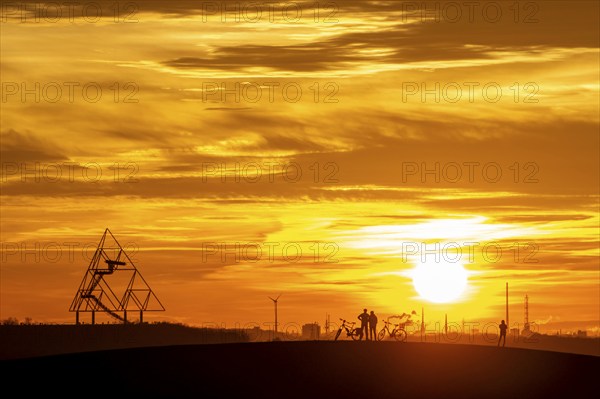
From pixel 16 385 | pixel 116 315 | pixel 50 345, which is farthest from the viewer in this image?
pixel 50 345

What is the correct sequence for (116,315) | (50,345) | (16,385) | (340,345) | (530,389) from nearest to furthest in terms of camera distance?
(16,385) < (530,389) < (340,345) < (116,315) < (50,345)

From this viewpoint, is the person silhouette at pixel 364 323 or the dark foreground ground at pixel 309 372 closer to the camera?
the dark foreground ground at pixel 309 372

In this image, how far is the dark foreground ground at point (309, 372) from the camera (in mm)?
75000

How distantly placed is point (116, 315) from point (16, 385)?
74386 mm

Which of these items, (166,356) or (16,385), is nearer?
(16,385)

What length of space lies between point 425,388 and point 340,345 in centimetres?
1043

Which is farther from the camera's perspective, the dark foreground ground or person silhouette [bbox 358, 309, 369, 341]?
person silhouette [bbox 358, 309, 369, 341]

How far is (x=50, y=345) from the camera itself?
179 m

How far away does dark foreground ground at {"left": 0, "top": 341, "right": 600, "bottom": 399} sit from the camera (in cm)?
7500

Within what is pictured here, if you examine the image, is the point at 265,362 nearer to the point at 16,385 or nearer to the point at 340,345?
the point at 340,345

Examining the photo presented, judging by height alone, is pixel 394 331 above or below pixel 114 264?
below

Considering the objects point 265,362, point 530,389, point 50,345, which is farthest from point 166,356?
point 50,345

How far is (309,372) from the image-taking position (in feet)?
260

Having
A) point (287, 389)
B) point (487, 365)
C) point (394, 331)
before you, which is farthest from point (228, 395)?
point (394, 331)
